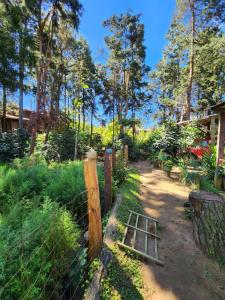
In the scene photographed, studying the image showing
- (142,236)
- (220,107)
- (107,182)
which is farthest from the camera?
(220,107)

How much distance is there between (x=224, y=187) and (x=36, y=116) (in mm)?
8970

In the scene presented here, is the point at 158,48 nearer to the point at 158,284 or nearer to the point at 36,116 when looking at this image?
the point at 36,116

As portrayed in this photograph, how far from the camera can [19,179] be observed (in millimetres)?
4219

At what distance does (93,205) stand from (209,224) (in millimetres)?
2207

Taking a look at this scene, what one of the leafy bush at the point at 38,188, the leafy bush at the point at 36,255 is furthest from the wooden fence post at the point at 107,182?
the leafy bush at the point at 36,255

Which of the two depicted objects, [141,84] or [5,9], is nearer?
[5,9]

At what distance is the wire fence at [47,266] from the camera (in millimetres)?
1637

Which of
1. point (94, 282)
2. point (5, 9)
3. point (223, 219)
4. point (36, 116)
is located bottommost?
point (94, 282)

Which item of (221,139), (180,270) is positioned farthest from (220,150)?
(180,270)

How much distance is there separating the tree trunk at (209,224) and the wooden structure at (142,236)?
74 cm

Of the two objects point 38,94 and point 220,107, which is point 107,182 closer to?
point 220,107

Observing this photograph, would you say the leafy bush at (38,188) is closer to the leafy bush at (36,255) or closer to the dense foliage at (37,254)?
the dense foliage at (37,254)

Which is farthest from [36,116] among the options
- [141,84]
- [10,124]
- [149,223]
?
[141,84]

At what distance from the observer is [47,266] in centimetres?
183
